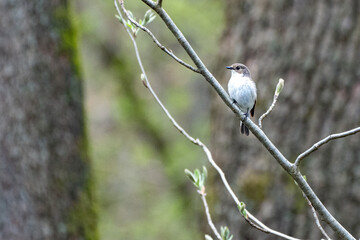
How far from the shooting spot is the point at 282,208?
4293 millimetres

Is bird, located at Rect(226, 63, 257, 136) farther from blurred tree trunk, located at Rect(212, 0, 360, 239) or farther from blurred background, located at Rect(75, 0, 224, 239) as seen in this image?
blurred background, located at Rect(75, 0, 224, 239)

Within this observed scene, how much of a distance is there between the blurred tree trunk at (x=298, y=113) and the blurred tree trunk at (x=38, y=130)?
4.39 ft

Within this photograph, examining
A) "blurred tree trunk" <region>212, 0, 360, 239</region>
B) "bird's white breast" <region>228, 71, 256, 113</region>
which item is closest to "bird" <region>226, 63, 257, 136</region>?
"bird's white breast" <region>228, 71, 256, 113</region>

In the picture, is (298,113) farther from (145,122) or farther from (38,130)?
(145,122)

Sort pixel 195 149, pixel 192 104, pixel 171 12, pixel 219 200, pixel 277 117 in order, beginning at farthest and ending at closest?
pixel 192 104 → pixel 195 149 → pixel 171 12 → pixel 219 200 → pixel 277 117

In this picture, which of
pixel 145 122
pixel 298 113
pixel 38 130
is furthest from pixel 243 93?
pixel 145 122

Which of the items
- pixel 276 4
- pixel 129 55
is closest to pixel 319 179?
pixel 276 4

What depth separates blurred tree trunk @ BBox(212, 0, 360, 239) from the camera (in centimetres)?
415

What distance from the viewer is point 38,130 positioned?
411 centimetres

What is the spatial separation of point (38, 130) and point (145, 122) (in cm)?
851

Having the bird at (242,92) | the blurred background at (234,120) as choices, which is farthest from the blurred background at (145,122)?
the bird at (242,92)

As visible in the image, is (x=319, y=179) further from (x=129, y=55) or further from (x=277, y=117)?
(x=129, y=55)

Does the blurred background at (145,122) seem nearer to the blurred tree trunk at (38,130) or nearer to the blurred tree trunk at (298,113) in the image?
the blurred tree trunk at (38,130)

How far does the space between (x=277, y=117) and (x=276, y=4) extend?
98cm
